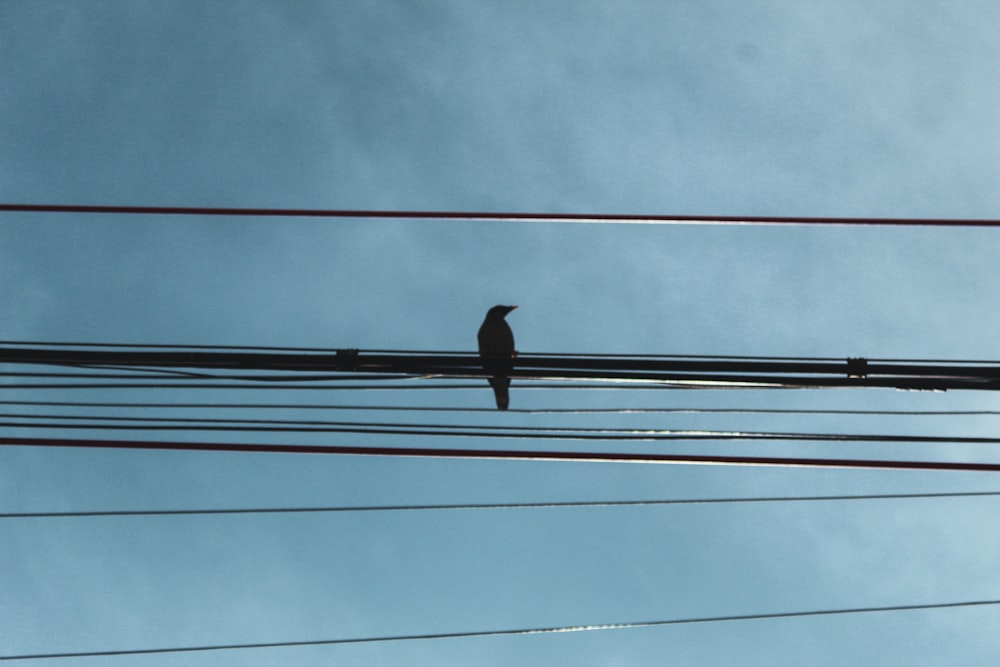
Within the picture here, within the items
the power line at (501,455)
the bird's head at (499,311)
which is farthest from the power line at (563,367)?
the bird's head at (499,311)

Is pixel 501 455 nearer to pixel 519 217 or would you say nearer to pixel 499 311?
pixel 519 217

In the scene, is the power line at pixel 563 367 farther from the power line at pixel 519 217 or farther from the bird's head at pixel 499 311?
the bird's head at pixel 499 311

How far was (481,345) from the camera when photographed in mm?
9422

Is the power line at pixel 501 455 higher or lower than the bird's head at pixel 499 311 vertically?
lower

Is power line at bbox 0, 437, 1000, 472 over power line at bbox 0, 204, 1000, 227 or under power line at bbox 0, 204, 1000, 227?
under

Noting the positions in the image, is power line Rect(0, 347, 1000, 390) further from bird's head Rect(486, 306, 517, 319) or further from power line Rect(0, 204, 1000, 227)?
bird's head Rect(486, 306, 517, 319)

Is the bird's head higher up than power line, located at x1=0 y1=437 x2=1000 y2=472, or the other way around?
the bird's head

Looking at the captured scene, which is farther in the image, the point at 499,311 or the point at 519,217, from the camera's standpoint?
the point at 499,311

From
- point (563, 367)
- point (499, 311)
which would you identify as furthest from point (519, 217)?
point (499, 311)

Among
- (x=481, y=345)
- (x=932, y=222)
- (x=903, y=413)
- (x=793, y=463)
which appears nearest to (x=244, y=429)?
(x=793, y=463)

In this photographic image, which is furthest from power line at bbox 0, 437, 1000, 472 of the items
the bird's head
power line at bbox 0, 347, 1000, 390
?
the bird's head

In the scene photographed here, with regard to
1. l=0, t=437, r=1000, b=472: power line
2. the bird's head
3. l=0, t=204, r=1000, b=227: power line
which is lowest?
l=0, t=437, r=1000, b=472: power line

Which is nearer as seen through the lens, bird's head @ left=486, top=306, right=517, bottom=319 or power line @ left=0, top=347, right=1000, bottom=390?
power line @ left=0, top=347, right=1000, bottom=390

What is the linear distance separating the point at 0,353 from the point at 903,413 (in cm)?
432
